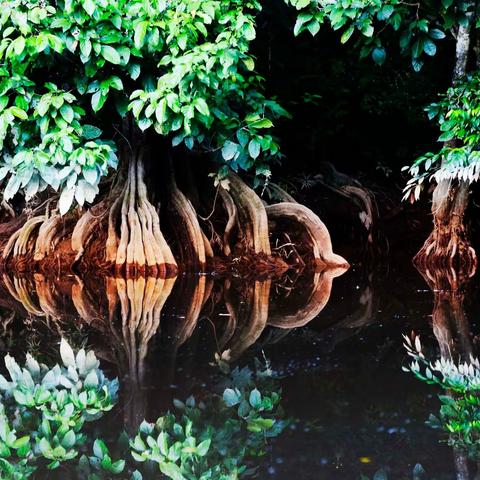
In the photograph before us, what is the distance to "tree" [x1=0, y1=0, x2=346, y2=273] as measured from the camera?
7641 millimetres

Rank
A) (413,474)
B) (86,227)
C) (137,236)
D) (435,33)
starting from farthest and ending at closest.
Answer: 1. (86,227)
2. (137,236)
3. (435,33)
4. (413,474)

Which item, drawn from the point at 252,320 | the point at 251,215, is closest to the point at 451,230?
the point at 251,215

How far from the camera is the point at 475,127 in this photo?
8.30 metres

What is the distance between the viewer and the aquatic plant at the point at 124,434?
3.42 m

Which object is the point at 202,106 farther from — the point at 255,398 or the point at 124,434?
the point at 124,434

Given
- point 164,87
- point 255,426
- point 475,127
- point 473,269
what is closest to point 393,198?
point 473,269

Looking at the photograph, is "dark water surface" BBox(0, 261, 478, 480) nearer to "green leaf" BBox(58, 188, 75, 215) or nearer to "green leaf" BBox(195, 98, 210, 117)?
"green leaf" BBox(58, 188, 75, 215)

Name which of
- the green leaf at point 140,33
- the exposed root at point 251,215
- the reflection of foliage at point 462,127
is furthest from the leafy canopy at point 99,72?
the reflection of foliage at point 462,127

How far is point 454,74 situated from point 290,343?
459 centimetres

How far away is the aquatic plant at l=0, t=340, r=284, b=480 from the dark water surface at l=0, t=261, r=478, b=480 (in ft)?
0.34

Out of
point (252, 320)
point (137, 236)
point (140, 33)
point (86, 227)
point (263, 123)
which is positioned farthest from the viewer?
point (86, 227)

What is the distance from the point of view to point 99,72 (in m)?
8.17

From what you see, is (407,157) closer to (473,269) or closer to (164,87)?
(473,269)

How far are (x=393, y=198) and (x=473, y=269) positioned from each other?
394 centimetres
